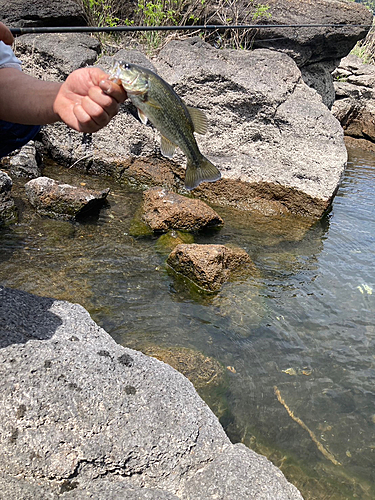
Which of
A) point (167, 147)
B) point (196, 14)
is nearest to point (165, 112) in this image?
point (167, 147)

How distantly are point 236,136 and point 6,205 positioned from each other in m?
4.71

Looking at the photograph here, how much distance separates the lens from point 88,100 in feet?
6.00

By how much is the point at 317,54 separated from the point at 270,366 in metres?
10.3

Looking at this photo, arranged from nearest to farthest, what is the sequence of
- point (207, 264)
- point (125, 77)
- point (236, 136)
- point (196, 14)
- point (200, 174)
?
1. point (125, 77)
2. point (200, 174)
3. point (207, 264)
4. point (236, 136)
5. point (196, 14)

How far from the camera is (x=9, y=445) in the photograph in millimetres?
2529

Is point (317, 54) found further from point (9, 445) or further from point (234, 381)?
point (9, 445)

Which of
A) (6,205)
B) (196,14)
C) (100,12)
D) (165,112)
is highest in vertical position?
(165,112)

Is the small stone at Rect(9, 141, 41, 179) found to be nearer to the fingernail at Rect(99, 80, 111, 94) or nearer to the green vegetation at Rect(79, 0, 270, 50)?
the green vegetation at Rect(79, 0, 270, 50)

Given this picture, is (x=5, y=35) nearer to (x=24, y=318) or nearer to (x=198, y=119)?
(x=198, y=119)

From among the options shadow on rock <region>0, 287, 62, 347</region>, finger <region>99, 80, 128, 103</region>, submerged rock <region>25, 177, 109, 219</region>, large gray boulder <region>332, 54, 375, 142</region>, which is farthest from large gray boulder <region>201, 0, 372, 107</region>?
finger <region>99, 80, 128, 103</region>

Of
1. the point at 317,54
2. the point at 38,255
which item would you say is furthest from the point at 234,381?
the point at 317,54

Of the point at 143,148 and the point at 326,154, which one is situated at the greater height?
the point at 326,154

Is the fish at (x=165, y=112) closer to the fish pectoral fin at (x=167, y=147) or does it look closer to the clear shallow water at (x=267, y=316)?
the fish pectoral fin at (x=167, y=147)

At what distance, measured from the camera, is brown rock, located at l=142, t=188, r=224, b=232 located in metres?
6.87
